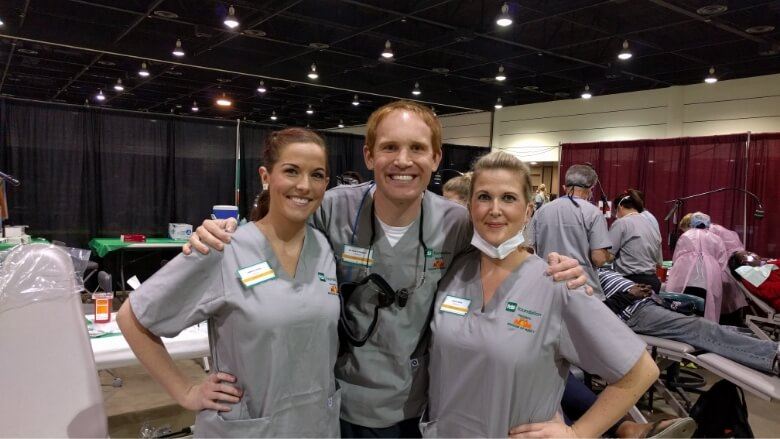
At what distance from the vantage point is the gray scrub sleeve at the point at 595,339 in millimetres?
1312

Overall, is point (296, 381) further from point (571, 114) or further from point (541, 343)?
point (571, 114)

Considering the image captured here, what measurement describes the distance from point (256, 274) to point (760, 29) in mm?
6553

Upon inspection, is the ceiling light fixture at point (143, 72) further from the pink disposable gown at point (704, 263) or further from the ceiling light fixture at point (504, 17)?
the pink disposable gown at point (704, 263)

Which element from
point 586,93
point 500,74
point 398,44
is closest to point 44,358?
point 398,44

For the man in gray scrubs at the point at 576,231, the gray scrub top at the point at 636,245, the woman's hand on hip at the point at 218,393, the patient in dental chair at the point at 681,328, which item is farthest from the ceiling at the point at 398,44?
the woman's hand on hip at the point at 218,393

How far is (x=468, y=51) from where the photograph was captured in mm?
7273

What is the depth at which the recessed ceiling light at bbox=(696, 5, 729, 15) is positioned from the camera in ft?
16.4

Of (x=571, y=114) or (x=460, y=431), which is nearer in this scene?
(x=460, y=431)

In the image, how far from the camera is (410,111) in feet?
4.91

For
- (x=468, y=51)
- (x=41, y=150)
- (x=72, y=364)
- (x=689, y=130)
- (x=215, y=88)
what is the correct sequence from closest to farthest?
(x=72, y=364)
(x=41, y=150)
(x=468, y=51)
(x=689, y=130)
(x=215, y=88)

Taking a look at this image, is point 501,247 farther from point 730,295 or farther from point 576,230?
point 730,295

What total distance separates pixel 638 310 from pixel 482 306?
8.34 feet

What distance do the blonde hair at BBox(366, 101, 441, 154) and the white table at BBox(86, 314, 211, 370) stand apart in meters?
1.37

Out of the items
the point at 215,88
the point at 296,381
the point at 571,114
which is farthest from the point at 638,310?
the point at 215,88
